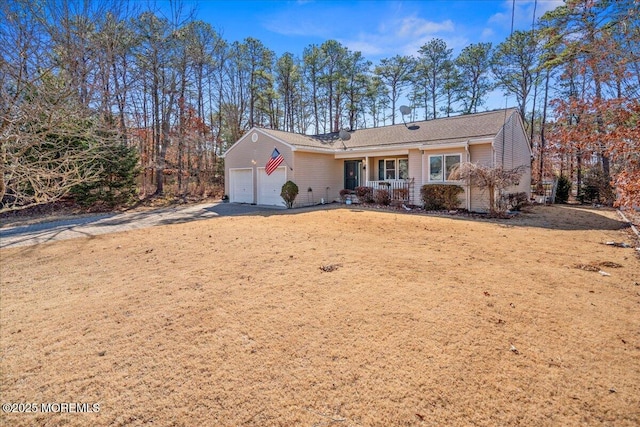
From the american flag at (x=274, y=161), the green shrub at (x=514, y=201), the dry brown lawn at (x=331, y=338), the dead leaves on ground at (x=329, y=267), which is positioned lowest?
the dry brown lawn at (x=331, y=338)

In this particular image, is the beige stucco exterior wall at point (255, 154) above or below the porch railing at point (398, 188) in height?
above

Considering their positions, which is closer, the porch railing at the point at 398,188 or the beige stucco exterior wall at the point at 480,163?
the beige stucco exterior wall at the point at 480,163

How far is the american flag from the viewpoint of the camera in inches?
624

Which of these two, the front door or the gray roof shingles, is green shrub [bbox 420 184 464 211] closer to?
the gray roof shingles

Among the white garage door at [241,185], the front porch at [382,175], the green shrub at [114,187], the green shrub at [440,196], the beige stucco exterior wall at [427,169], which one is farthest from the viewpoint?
the white garage door at [241,185]

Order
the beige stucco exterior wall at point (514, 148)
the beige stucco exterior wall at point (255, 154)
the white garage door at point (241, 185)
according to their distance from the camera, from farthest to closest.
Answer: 1. the white garage door at point (241, 185)
2. the beige stucco exterior wall at point (255, 154)
3. the beige stucco exterior wall at point (514, 148)

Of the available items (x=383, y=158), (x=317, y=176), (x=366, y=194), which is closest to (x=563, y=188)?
(x=383, y=158)

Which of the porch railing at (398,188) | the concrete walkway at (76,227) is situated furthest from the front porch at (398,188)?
the concrete walkway at (76,227)

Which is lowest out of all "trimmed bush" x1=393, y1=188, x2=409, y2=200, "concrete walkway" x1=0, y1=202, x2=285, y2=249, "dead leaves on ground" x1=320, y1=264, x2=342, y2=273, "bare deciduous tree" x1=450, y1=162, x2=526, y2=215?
"dead leaves on ground" x1=320, y1=264, x2=342, y2=273

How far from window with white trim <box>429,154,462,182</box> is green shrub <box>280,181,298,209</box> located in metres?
6.55

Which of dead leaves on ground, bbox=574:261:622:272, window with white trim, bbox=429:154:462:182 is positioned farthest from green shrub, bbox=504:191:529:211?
dead leaves on ground, bbox=574:261:622:272

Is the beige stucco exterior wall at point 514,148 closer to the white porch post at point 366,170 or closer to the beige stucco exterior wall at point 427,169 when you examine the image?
the beige stucco exterior wall at point 427,169

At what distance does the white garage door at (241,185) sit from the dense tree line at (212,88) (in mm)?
4843

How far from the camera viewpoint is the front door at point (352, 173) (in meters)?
17.4
